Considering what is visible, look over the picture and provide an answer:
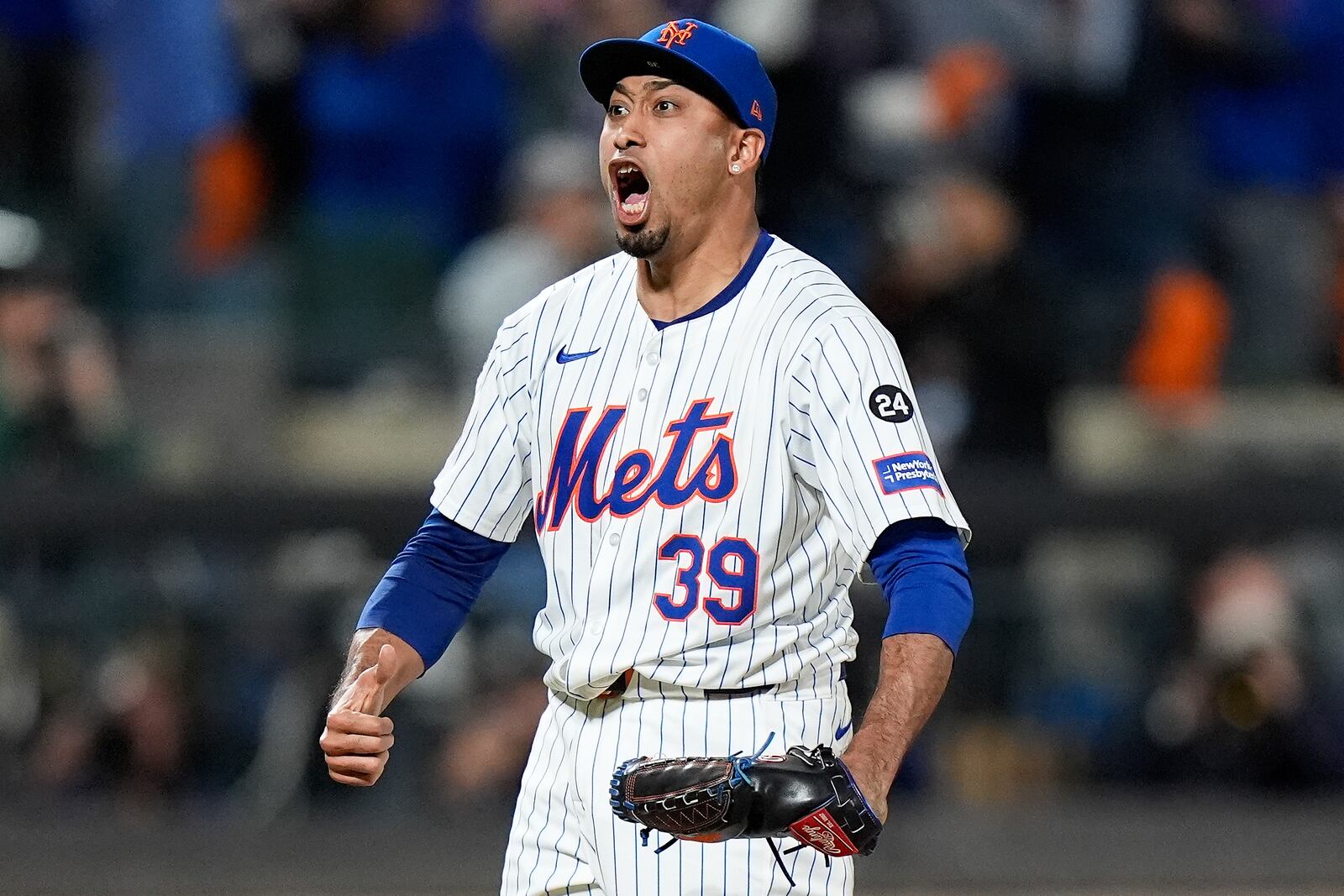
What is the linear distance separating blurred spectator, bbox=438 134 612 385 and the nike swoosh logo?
128 inches

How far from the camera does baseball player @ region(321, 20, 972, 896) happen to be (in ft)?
8.50

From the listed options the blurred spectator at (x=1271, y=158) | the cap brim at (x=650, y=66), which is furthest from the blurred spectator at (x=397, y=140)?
the cap brim at (x=650, y=66)

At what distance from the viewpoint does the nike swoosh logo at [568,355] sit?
2830mm

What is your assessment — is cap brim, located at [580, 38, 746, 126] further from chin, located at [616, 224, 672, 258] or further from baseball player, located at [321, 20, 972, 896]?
chin, located at [616, 224, 672, 258]

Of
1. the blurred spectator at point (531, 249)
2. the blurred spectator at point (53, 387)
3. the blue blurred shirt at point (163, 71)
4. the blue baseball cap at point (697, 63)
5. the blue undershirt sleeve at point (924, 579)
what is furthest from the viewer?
the blue blurred shirt at point (163, 71)

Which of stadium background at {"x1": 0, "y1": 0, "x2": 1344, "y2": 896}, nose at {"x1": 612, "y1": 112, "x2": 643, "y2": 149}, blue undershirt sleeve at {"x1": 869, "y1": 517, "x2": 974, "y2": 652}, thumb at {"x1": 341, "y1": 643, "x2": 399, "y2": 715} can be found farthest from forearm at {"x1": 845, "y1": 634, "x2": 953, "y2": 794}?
stadium background at {"x1": 0, "y1": 0, "x2": 1344, "y2": 896}

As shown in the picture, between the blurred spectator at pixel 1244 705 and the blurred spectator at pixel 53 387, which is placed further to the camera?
the blurred spectator at pixel 53 387

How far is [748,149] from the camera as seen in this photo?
110 inches

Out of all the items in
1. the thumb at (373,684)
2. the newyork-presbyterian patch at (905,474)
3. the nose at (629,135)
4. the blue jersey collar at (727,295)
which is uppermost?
the nose at (629,135)

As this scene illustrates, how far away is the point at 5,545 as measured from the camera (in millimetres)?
5902

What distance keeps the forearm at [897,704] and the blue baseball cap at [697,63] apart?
82 cm

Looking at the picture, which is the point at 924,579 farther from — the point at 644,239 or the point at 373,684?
the point at 373,684

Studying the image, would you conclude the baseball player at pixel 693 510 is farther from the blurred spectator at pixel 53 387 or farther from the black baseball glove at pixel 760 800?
the blurred spectator at pixel 53 387

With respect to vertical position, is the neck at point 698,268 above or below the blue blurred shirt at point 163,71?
below
